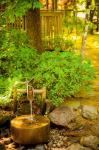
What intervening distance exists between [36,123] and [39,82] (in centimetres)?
119

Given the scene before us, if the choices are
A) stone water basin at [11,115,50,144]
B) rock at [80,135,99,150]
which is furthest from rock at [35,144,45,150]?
rock at [80,135,99,150]

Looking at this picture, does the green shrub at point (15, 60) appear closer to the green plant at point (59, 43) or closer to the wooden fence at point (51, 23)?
the green plant at point (59, 43)

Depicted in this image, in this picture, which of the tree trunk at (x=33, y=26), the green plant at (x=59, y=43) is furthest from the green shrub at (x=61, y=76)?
the green plant at (x=59, y=43)

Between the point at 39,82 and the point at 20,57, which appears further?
the point at 20,57

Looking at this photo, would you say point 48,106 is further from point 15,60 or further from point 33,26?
point 33,26

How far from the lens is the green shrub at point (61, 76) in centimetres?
828

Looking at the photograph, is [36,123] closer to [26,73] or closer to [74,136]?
[74,136]

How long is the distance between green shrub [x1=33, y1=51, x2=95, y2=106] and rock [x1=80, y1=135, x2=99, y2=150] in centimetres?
117

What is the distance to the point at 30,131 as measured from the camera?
24.3ft

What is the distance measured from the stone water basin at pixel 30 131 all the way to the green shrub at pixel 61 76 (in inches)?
33.5

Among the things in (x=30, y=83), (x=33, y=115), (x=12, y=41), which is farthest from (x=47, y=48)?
(x=33, y=115)

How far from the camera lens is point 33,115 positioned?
26.2 ft

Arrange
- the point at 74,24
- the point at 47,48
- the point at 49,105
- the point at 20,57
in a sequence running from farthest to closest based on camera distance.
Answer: the point at 47,48, the point at 74,24, the point at 20,57, the point at 49,105

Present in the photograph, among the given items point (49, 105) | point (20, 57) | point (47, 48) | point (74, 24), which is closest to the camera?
point (49, 105)
